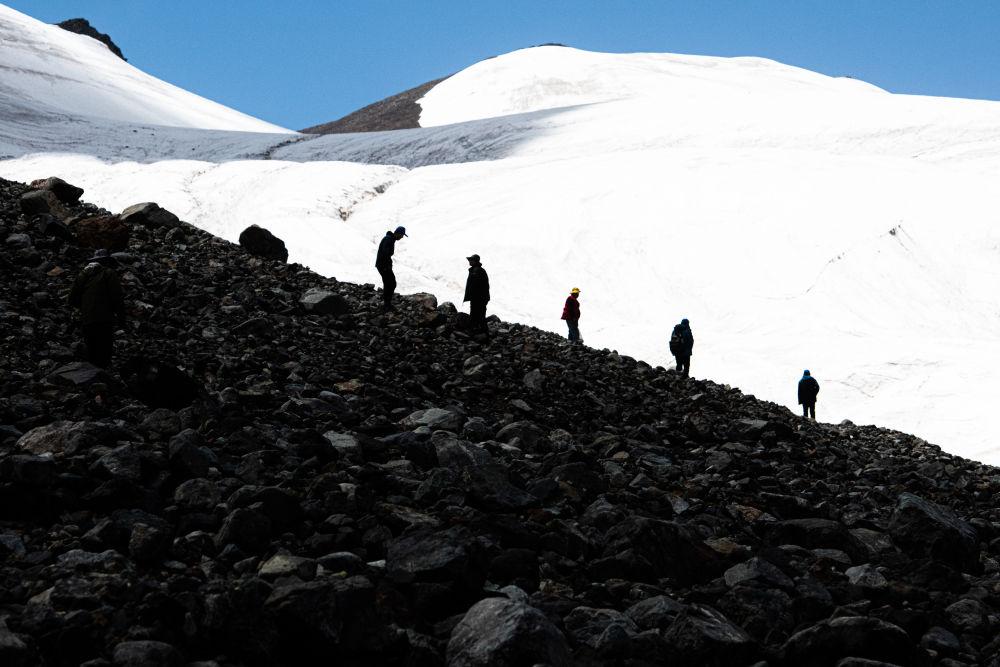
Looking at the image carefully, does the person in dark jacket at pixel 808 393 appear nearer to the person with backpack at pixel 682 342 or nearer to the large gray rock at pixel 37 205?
the person with backpack at pixel 682 342

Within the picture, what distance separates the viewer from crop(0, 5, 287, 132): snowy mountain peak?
6531 cm

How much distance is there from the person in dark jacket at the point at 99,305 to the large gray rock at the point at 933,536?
8754mm

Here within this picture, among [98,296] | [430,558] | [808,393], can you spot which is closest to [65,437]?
[430,558]

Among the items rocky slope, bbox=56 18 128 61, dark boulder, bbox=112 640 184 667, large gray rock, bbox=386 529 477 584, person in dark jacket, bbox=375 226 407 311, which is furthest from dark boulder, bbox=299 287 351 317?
rocky slope, bbox=56 18 128 61

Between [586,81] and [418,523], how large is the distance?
94177 millimetres

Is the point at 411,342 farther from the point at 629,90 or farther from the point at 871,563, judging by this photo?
the point at 629,90

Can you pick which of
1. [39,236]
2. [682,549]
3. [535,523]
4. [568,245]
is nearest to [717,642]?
[682,549]

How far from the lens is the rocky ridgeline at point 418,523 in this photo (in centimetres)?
502

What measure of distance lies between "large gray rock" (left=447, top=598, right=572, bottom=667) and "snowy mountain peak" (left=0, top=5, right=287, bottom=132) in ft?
210

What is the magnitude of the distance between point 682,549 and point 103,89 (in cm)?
7836

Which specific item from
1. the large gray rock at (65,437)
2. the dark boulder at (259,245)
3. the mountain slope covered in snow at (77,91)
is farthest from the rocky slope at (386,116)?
the large gray rock at (65,437)

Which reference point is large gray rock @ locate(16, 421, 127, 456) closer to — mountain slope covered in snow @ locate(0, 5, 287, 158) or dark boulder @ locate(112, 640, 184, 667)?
dark boulder @ locate(112, 640, 184, 667)

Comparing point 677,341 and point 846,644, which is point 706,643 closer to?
point 846,644

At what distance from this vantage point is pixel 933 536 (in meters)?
8.48
